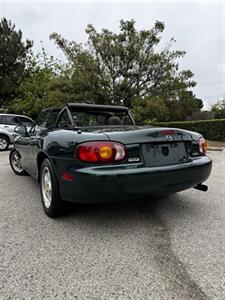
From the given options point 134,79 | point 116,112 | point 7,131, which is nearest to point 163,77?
point 134,79

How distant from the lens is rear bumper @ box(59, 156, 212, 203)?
217cm

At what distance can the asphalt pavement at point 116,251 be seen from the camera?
158cm

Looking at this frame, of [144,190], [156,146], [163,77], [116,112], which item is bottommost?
[144,190]

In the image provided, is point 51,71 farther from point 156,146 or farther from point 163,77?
point 156,146

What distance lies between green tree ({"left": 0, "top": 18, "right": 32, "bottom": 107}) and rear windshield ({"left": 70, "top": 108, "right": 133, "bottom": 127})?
1829 cm

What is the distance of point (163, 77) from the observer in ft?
41.7

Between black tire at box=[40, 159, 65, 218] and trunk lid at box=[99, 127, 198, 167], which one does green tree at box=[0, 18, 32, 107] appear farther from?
trunk lid at box=[99, 127, 198, 167]

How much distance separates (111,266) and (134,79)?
12080 millimetres

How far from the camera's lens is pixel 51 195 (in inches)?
104

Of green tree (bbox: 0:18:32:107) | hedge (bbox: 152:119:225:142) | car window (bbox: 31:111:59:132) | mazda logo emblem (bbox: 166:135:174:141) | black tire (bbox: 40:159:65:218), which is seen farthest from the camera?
green tree (bbox: 0:18:32:107)

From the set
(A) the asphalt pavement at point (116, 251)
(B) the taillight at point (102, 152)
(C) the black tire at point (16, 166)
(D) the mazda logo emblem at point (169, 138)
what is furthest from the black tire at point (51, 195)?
(C) the black tire at point (16, 166)

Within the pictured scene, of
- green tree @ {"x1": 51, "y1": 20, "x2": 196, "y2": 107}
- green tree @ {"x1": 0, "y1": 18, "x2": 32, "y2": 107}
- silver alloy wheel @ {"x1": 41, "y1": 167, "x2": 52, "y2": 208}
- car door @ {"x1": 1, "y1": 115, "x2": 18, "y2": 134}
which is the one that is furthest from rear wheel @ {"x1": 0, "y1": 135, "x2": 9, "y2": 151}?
green tree @ {"x1": 0, "y1": 18, "x2": 32, "y2": 107}

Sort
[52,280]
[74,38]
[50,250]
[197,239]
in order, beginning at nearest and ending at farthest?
[52,280] < [50,250] < [197,239] < [74,38]

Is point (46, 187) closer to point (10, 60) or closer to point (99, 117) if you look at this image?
point (99, 117)
